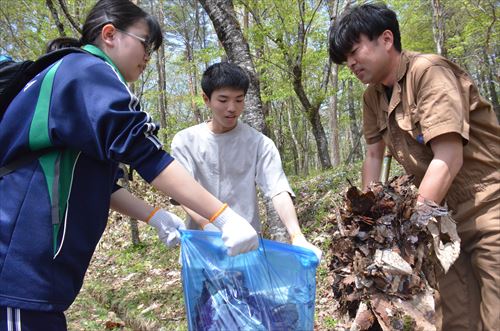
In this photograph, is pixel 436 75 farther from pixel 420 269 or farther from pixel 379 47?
pixel 420 269

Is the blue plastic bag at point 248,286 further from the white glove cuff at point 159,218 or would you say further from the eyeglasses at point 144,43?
the eyeglasses at point 144,43

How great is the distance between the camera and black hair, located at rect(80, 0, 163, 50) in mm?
1712

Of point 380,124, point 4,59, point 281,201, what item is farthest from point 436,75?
point 4,59

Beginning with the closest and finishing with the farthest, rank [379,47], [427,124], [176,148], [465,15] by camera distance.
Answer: [427,124]
[379,47]
[176,148]
[465,15]

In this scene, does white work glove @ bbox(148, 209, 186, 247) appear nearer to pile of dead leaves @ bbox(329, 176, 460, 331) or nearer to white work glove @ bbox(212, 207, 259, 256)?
white work glove @ bbox(212, 207, 259, 256)

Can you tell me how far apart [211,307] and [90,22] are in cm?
135

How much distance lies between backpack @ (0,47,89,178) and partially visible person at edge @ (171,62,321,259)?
4.18 feet

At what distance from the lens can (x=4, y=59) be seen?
1.56 m

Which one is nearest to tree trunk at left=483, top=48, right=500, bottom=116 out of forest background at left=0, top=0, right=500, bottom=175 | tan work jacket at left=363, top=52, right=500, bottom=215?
forest background at left=0, top=0, right=500, bottom=175

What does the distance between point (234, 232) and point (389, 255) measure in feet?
2.06

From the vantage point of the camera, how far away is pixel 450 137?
1767mm

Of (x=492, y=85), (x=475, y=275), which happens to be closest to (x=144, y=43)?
(x=475, y=275)

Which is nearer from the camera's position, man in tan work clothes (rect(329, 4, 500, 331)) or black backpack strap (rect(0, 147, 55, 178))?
black backpack strap (rect(0, 147, 55, 178))

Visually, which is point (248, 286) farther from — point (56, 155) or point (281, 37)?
point (281, 37)
